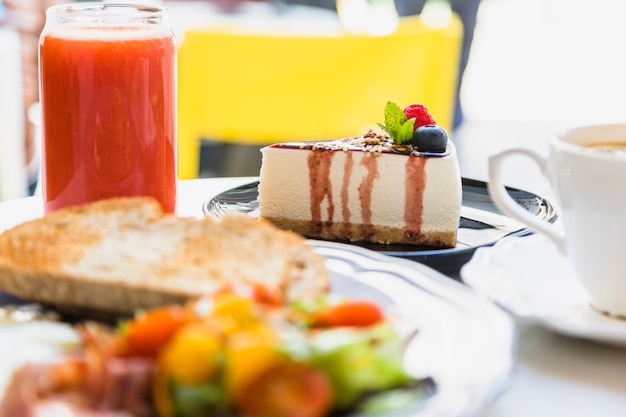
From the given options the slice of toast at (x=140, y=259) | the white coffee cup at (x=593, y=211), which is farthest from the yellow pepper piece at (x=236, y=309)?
the white coffee cup at (x=593, y=211)

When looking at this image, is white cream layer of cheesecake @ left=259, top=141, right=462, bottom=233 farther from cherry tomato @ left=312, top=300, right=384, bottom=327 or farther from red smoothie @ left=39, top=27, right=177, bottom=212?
cherry tomato @ left=312, top=300, right=384, bottom=327

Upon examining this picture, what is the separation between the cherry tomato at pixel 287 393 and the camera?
66 cm

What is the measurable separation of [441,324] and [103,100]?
68 centimetres

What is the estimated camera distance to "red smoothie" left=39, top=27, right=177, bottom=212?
132cm

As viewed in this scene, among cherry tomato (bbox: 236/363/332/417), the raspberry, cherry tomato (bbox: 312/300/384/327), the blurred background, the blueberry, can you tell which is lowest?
the blurred background

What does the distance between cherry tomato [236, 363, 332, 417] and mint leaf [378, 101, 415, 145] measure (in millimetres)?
893

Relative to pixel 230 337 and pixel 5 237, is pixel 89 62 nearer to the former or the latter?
pixel 5 237

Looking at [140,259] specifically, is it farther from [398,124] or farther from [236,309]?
[398,124]

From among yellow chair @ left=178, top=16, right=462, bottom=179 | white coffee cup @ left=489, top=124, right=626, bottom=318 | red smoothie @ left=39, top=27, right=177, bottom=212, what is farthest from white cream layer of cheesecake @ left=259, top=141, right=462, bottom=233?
yellow chair @ left=178, top=16, right=462, bottom=179

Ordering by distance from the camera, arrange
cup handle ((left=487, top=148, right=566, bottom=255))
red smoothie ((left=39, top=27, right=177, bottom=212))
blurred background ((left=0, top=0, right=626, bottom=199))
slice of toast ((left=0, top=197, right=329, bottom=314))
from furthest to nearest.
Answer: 1. blurred background ((left=0, top=0, right=626, bottom=199))
2. red smoothie ((left=39, top=27, right=177, bottom=212))
3. cup handle ((left=487, top=148, right=566, bottom=255))
4. slice of toast ((left=0, top=197, right=329, bottom=314))

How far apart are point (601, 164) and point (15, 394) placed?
0.67 meters

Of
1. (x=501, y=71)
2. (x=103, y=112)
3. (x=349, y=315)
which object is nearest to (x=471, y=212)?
(x=103, y=112)

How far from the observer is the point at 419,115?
5.05 ft

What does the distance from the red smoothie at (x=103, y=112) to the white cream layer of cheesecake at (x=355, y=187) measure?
0.25m
